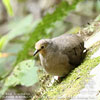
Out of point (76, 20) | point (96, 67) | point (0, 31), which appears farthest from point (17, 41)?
point (96, 67)

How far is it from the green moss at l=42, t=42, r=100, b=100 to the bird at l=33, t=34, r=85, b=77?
4.6 inches

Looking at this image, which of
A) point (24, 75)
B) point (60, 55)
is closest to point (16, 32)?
point (24, 75)

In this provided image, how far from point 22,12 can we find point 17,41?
11.6ft

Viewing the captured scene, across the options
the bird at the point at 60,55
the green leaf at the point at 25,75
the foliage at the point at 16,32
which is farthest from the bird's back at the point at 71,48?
the foliage at the point at 16,32

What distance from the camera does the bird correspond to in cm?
368

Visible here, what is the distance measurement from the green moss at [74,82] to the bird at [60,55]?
116mm

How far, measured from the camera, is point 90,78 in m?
3.06

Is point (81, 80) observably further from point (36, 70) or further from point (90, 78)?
point (36, 70)

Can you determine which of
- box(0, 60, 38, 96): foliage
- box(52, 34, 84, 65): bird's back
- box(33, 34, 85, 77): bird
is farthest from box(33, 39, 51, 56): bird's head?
box(0, 60, 38, 96): foliage

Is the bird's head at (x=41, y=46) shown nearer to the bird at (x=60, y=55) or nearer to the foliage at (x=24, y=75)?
the bird at (x=60, y=55)

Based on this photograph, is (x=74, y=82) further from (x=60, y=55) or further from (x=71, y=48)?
(x=71, y=48)

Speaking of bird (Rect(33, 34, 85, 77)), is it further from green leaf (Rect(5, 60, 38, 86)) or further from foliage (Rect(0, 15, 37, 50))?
foliage (Rect(0, 15, 37, 50))

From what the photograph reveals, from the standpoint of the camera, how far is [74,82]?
3285mm

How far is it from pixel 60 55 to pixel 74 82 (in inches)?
21.2
